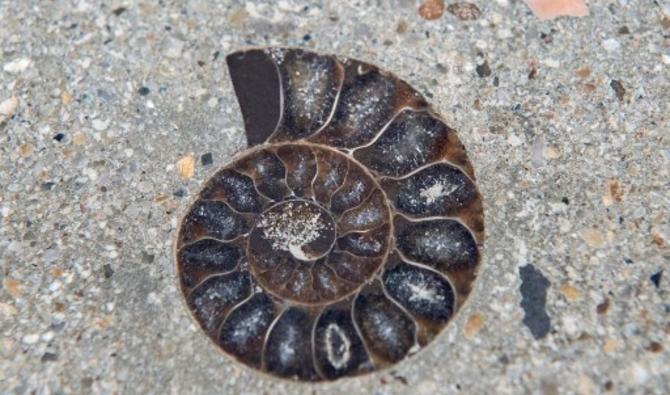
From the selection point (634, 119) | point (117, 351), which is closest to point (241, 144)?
point (117, 351)

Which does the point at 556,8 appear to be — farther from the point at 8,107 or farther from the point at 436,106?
the point at 8,107

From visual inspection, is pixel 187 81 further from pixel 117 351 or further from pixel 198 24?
pixel 117 351

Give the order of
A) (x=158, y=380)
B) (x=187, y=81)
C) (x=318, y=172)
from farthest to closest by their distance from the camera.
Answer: (x=187, y=81) < (x=318, y=172) < (x=158, y=380)

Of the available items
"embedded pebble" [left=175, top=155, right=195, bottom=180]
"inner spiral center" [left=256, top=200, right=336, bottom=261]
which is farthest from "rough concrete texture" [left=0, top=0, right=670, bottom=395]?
"inner spiral center" [left=256, top=200, right=336, bottom=261]

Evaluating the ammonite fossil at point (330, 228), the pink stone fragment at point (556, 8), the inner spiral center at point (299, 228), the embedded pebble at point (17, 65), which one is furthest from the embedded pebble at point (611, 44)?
the embedded pebble at point (17, 65)

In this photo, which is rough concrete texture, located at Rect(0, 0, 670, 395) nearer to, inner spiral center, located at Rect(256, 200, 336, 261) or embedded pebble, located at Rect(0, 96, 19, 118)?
embedded pebble, located at Rect(0, 96, 19, 118)

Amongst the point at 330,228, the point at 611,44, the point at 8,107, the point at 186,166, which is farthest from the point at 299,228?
the point at 611,44

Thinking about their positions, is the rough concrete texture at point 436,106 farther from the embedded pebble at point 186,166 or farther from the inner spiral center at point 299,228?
the inner spiral center at point 299,228
